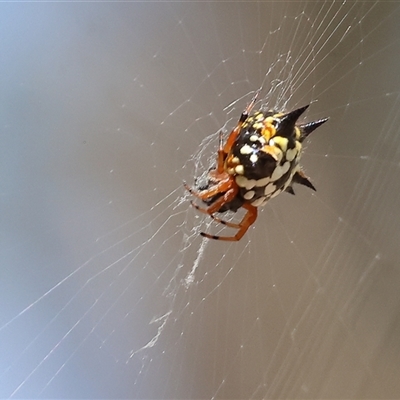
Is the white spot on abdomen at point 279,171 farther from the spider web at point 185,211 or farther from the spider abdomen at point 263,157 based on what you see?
the spider web at point 185,211

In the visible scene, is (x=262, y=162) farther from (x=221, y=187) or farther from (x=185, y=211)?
(x=185, y=211)

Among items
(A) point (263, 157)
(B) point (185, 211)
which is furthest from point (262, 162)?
(B) point (185, 211)

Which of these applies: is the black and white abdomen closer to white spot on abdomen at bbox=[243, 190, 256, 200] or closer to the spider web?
white spot on abdomen at bbox=[243, 190, 256, 200]

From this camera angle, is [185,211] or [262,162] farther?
[185,211]

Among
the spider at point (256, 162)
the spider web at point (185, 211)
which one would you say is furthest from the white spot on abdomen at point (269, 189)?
the spider web at point (185, 211)

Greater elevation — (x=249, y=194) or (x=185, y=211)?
(x=249, y=194)

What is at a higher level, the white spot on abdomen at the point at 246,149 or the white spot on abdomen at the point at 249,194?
the white spot on abdomen at the point at 246,149

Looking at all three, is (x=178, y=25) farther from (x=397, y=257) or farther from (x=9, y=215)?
(x=397, y=257)
